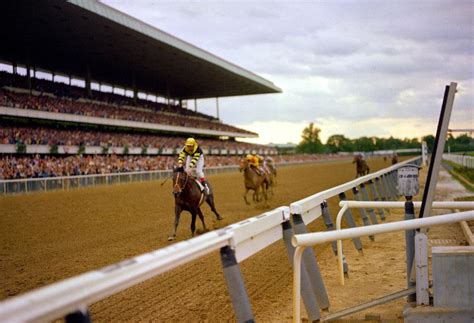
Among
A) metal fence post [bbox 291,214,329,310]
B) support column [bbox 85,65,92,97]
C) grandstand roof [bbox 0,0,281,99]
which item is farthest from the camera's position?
support column [bbox 85,65,92,97]

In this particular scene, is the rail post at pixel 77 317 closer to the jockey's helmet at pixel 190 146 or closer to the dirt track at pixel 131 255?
the dirt track at pixel 131 255

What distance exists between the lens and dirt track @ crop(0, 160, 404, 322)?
4.57m

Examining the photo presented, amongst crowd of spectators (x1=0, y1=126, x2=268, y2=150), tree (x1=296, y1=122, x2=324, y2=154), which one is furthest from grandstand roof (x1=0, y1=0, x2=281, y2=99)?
tree (x1=296, y1=122, x2=324, y2=154)

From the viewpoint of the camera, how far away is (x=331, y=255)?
6926mm

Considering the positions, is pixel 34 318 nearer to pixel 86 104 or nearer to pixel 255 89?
pixel 86 104

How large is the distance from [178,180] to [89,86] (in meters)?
32.8

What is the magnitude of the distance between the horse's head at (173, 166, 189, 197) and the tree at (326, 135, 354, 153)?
494 feet

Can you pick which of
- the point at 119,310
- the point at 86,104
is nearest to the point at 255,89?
the point at 86,104

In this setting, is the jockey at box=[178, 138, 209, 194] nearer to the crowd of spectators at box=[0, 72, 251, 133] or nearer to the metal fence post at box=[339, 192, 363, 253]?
the metal fence post at box=[339, 192, 363, 253]

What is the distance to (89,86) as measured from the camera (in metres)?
39.7

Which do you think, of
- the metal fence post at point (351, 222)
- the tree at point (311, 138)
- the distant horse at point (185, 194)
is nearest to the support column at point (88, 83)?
the distant horse at point (185, 194)

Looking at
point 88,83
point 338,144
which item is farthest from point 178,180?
point 338,144

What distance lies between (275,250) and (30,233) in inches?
219

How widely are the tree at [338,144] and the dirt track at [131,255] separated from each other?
14704 centimetres
